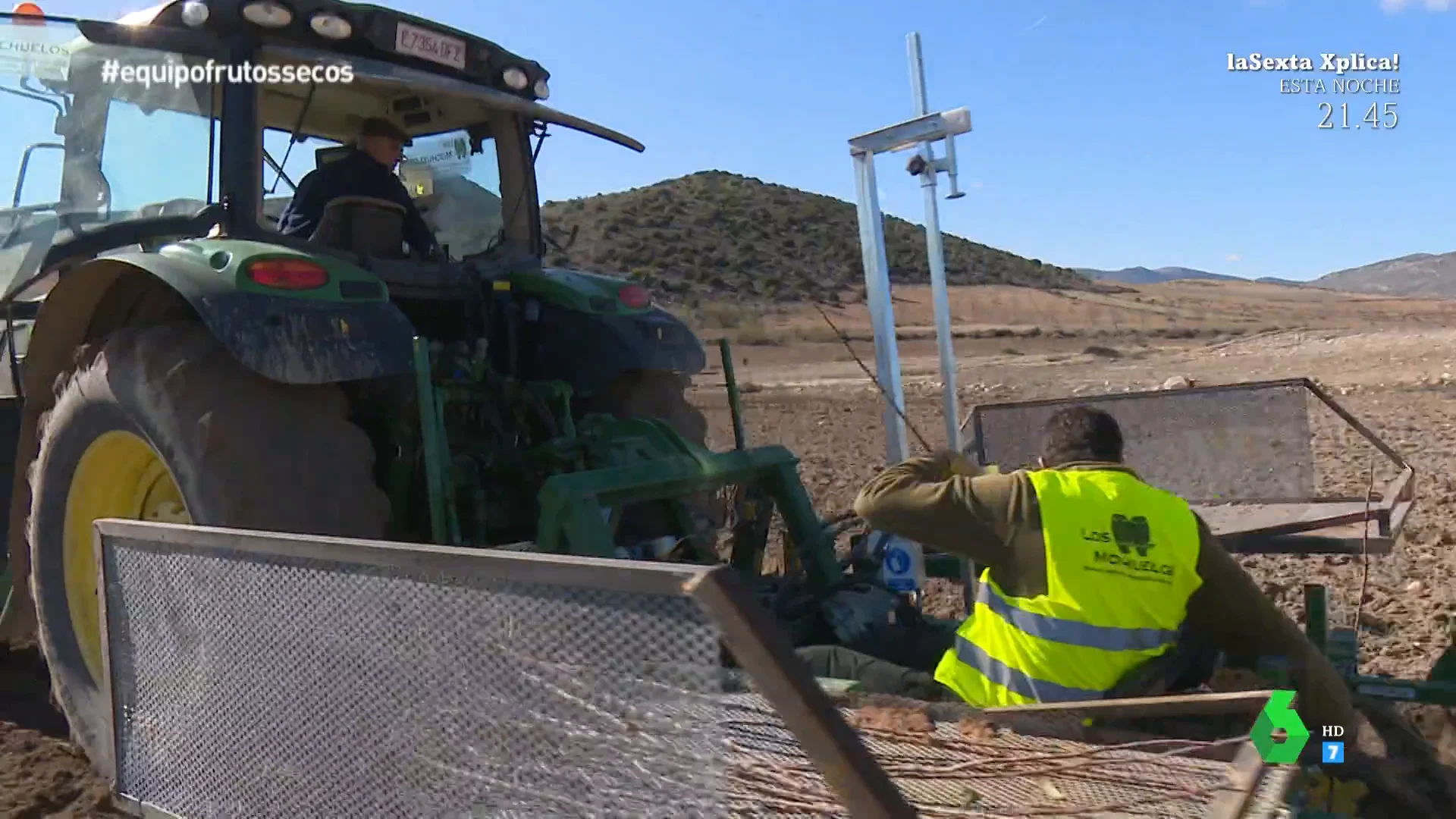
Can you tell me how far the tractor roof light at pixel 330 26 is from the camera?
154 inches

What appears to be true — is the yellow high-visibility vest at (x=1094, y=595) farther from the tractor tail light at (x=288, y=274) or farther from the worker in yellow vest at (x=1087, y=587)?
the tractor tail light at (x=288, y=274)

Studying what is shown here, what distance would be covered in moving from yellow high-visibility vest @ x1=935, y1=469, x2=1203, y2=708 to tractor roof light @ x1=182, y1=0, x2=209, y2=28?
2.86 m

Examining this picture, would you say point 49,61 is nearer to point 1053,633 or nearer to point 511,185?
point 511,185

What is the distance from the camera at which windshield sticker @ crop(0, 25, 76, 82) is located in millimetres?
4020

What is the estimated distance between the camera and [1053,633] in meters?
2.74

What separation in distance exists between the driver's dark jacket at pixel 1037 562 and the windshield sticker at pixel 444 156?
293 cm

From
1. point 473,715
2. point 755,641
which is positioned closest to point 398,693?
point 473,715

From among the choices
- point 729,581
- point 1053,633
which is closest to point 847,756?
point 729,581

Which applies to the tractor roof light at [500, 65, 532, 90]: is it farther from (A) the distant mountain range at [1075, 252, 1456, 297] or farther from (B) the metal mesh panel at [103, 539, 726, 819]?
(A) the distant mountain range at [1075, 252, 1456, 297]

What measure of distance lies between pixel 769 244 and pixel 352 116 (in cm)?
4673

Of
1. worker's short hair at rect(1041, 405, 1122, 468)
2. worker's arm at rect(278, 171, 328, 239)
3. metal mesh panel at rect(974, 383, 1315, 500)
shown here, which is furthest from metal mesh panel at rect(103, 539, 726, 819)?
metal mesh panel at rect(974, 383, 1315, 500)

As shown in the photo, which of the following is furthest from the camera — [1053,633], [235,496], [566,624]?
[235,496]

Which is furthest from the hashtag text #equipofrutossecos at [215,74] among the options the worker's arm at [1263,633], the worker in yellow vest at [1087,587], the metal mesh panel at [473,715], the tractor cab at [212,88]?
the worker's arm at [1263,633]

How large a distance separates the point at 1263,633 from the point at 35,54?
4223 millimetres
